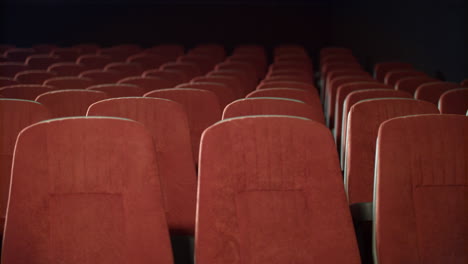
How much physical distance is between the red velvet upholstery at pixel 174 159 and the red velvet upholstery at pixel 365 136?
2.41 feet

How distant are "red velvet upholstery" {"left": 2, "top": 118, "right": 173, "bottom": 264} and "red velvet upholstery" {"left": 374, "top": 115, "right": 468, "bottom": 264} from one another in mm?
721

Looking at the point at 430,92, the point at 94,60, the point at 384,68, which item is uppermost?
the point at 94,60

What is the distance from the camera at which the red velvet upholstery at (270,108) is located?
2779mm

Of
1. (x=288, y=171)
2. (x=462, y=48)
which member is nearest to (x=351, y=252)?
(x=288, y=171)

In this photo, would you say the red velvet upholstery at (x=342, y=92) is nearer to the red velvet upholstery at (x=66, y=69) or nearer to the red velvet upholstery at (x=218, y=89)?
the red velvet upholstery at (x=218, y=89)

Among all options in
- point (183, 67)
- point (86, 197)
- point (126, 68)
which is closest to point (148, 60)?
point (183, 67)

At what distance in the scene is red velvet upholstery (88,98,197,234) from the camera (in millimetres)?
2514

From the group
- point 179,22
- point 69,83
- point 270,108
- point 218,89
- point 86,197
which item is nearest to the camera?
point 86,197

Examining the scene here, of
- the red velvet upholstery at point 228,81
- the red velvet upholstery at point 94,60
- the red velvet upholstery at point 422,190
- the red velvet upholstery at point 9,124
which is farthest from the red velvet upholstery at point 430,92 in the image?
the red velvet upholstery at point 94,60

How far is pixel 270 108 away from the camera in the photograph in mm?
→ 2826

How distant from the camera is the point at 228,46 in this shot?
47.0 feet

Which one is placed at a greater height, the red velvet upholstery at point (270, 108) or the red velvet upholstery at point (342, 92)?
the red velvet upholstery at point (270, 108)

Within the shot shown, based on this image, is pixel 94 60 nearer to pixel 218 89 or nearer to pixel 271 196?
pixel 218 89

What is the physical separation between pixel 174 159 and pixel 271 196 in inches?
28.9
